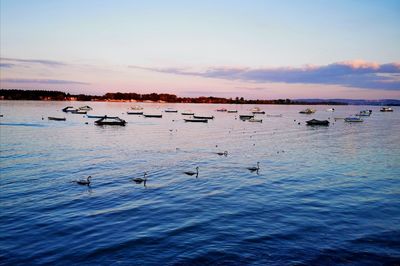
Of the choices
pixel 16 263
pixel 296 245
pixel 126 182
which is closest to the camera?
pixel 16 263

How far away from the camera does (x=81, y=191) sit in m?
25.0

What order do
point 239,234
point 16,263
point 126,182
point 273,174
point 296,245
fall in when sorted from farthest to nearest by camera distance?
point 273,174, point 126,182, point 239,234, point 296,245, point 16,263

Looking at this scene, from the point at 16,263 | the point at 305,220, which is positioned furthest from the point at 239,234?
the point at 16,263

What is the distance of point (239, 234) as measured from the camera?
56.6 feet

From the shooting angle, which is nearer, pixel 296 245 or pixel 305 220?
pixel 296 245

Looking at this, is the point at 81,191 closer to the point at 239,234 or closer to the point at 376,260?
the point at 239,234

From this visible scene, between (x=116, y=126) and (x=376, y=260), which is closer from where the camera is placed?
(x=376, y=260)

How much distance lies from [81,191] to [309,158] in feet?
94.4

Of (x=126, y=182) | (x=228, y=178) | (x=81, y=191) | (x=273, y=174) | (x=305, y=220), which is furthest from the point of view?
(x=273, y=174)

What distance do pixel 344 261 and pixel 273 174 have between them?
1843 cm

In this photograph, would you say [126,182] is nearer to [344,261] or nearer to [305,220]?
[305,220]

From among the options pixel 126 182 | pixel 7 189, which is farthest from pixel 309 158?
pixel 7 189

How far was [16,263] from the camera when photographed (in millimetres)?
13688

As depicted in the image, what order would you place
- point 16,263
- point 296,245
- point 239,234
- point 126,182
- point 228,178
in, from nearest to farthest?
point 16,263
point 296,245
point 239,234
point 126,182
point 228,178
